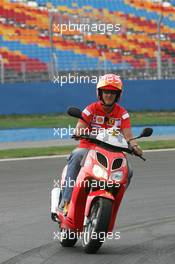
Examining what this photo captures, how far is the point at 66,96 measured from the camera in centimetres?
2436

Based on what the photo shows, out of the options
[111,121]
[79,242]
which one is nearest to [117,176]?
[111,121]

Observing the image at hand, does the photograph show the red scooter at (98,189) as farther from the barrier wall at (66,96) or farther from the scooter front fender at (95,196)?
the barrier wall at (66,96)

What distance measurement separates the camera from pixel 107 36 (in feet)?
97.7

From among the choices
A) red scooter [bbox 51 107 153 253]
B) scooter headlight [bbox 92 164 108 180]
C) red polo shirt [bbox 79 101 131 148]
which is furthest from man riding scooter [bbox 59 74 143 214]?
scooter headlight [bbox 92 164 108 180]

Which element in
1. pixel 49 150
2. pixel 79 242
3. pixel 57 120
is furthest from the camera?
pixel 57 120


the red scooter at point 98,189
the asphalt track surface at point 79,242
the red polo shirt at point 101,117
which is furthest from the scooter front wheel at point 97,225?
the red polo shirt at point 101,117

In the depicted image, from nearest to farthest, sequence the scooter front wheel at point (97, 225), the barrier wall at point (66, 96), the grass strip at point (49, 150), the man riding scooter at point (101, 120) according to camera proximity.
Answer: the scooter front wheel at point (97, 225), the man riding scooter at point (101, 120), the grass strip at point (49, 150), the barrier wall at point (66, 96)

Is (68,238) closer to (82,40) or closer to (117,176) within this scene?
(117,176)

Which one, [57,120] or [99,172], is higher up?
[99,172]

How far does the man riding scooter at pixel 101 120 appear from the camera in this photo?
659cm

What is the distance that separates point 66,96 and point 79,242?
17.4 meters

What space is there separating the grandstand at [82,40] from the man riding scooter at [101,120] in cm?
1922

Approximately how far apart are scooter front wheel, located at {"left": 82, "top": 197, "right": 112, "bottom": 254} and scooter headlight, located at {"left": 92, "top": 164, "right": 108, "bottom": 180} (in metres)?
0.19

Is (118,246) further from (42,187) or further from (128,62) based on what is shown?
(128,62)
